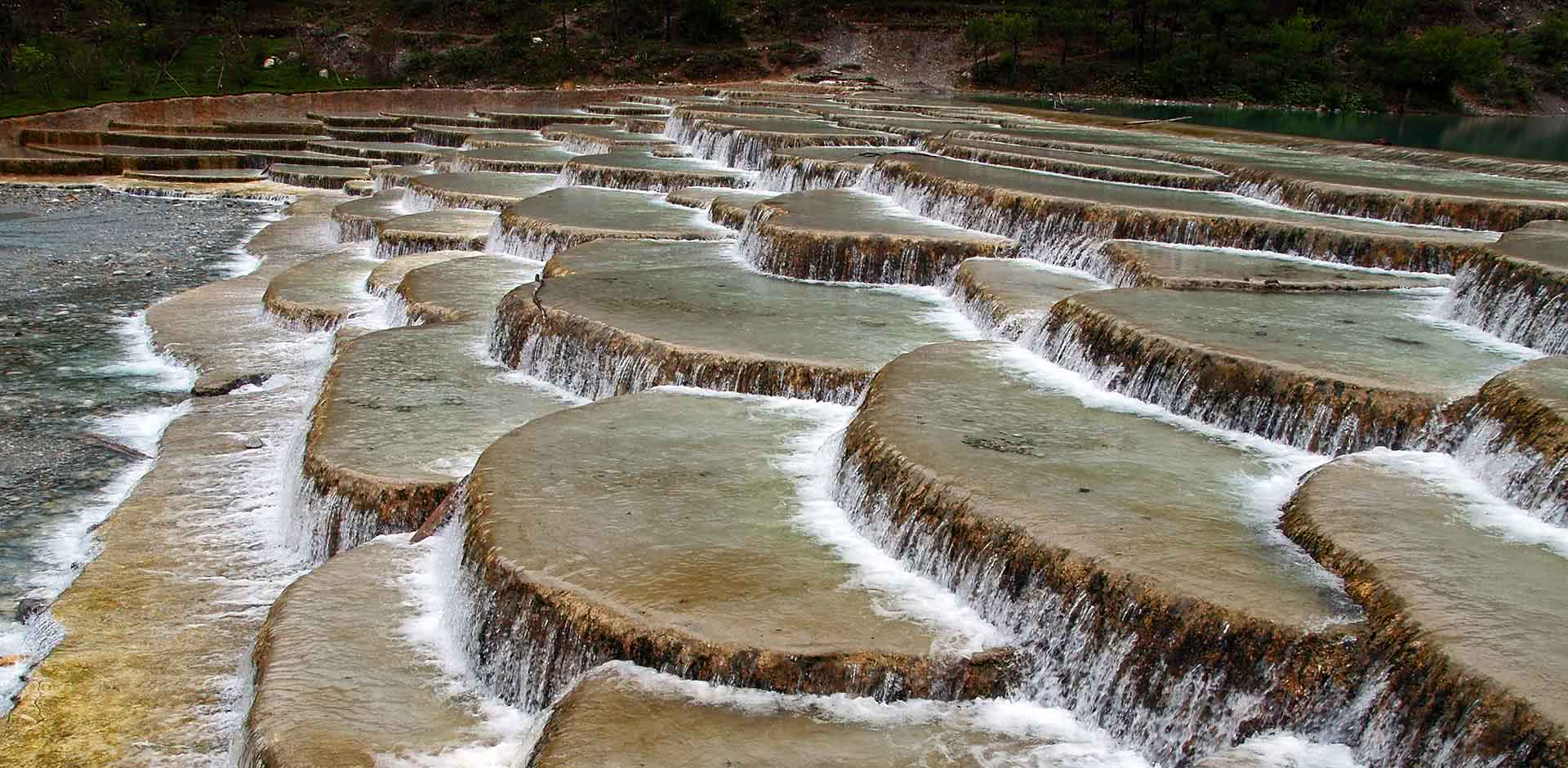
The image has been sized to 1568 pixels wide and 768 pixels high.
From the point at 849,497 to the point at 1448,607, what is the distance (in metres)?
3.01

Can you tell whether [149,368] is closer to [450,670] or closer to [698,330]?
[698,330]

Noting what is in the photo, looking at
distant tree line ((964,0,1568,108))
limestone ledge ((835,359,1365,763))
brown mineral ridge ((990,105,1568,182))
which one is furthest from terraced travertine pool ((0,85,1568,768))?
distant tree line ((964,0,1568,108))

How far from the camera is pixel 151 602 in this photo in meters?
7.20

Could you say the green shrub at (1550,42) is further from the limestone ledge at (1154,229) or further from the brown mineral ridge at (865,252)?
the brown mineral ridge at (865,252)

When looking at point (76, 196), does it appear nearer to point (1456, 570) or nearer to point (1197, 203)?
point (1197, 203)

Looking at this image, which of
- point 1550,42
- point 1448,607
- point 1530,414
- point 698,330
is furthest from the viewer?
point 1550,42

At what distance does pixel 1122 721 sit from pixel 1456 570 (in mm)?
1472

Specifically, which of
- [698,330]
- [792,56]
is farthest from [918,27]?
[698,330]

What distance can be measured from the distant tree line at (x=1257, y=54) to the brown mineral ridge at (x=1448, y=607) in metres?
51.2

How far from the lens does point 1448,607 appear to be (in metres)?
4.80

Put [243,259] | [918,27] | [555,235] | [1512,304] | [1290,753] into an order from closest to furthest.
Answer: [1290,753] → [1512,304] → [555,235] → [243,259] → [918,27]

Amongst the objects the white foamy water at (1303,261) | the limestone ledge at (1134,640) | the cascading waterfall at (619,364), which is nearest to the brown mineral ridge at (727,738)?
the limestone ledge at (1134,640)

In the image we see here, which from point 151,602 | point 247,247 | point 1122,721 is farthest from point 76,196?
point 1122,721

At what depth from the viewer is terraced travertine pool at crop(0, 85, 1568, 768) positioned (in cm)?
502
